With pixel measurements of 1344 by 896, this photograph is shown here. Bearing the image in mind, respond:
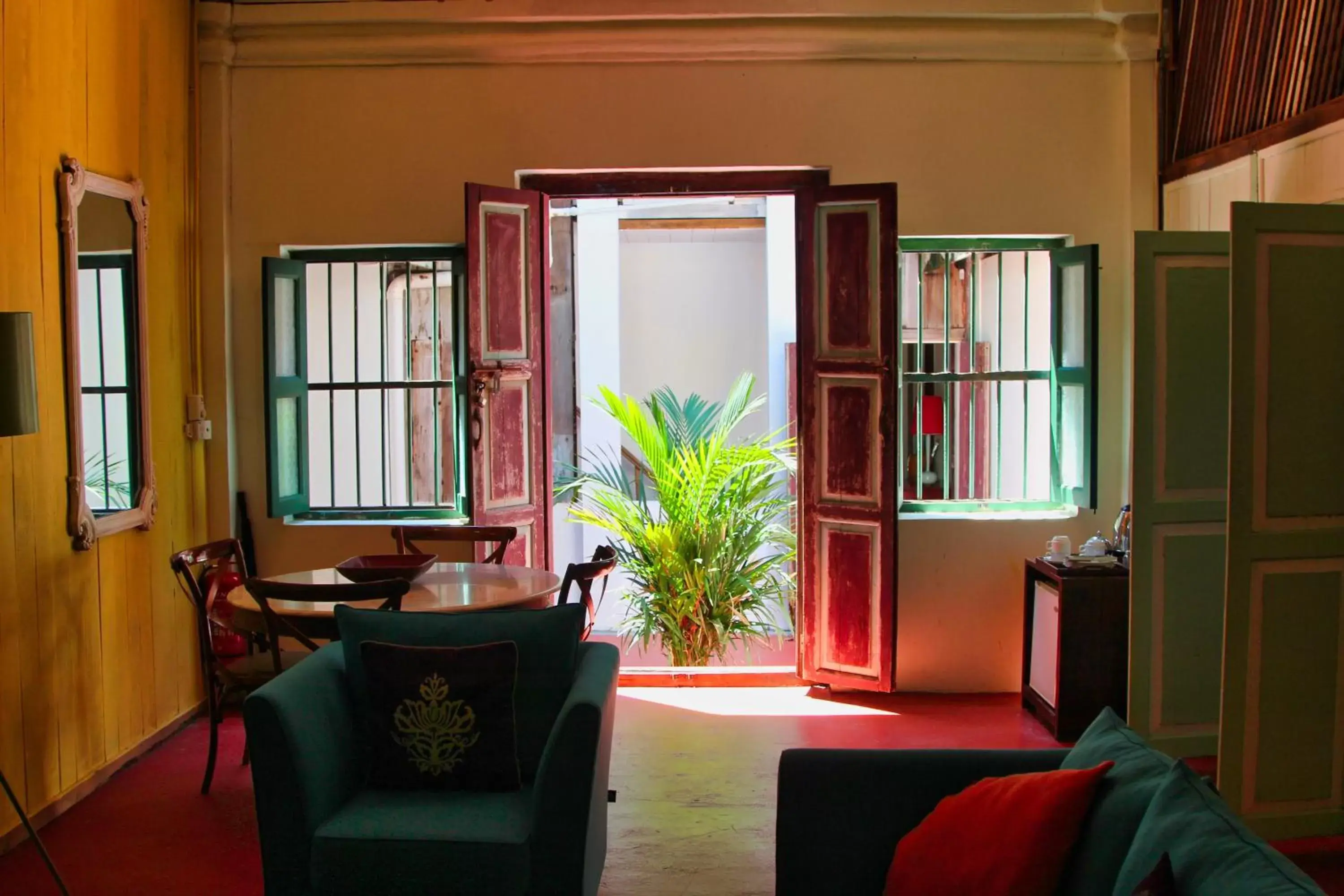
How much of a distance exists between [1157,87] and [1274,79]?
945mm

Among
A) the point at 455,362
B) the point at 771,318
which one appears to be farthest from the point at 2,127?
the point at 771,318

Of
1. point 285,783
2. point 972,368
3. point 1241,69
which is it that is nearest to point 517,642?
point 285,783

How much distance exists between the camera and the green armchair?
2.78m

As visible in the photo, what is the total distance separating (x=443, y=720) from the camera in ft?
10.1

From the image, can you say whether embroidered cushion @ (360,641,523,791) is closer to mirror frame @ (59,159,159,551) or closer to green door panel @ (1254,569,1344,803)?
mirror frame @ (59,159,159,551)

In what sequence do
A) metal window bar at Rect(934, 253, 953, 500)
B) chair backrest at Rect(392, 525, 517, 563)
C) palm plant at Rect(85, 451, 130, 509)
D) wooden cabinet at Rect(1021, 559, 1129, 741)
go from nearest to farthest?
palm plant at Rect(85, 451, 130, 509), wooden cabinet at Rect(1021, 559, 1129, 741), chair backrest at Rect(392, 525, 517, 563), metal window bar at Rect(934, 253, 953, 500)

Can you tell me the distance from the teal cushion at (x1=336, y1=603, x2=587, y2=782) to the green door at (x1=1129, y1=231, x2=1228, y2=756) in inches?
87.3

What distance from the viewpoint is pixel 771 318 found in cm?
973

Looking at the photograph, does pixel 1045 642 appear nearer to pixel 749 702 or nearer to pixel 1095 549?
pixel 1095 549

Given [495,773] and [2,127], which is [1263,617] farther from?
[2,127]

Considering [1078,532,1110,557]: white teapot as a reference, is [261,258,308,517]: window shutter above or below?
above

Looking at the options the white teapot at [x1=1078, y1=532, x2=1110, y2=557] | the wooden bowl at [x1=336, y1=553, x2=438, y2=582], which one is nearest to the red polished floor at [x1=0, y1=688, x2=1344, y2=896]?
the white teapot at [x1=1078, y1=532, x2=1110, y2=557]

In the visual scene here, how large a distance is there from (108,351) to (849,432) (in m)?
3.13

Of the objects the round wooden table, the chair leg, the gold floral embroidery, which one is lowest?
the chair leg
